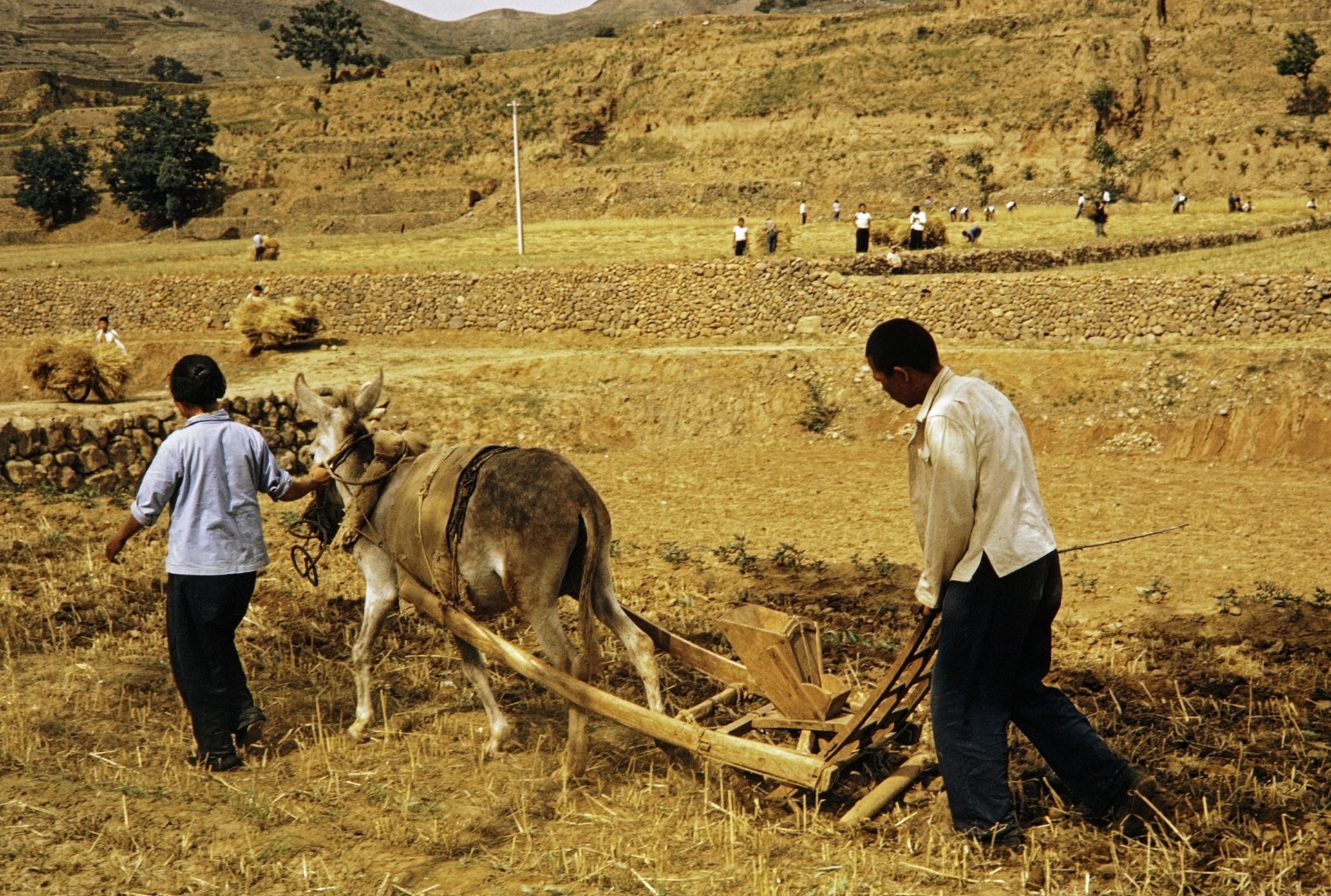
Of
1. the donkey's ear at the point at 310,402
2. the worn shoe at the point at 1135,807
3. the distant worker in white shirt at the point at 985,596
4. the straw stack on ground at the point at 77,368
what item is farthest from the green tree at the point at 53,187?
the worn shoe at the point at 1135,807

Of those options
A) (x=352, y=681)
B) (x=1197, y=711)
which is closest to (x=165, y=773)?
(x=352, y=681)

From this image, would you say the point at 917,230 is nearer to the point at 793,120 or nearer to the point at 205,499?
the point at 205,499

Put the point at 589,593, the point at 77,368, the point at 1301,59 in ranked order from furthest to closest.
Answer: the point at 1301,59, the point at 77,368, the point at 589,593

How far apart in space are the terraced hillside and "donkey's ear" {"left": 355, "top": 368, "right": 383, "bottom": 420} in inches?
1836

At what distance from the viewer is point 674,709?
594cm

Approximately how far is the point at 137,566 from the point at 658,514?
18.7ft

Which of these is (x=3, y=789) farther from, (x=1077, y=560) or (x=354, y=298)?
(x=354, y=298)

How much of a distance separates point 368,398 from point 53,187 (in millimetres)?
62767

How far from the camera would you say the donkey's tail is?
5289mm

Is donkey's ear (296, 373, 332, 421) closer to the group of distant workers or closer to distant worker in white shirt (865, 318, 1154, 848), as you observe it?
distant worker in white shirt (865, 318, 1154, 848)

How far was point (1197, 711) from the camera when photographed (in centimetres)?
562

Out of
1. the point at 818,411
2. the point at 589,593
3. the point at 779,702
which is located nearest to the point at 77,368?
the point at 818,411

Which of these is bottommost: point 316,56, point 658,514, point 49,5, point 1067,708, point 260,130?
point 658,514

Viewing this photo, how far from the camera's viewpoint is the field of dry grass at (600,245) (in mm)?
28438
